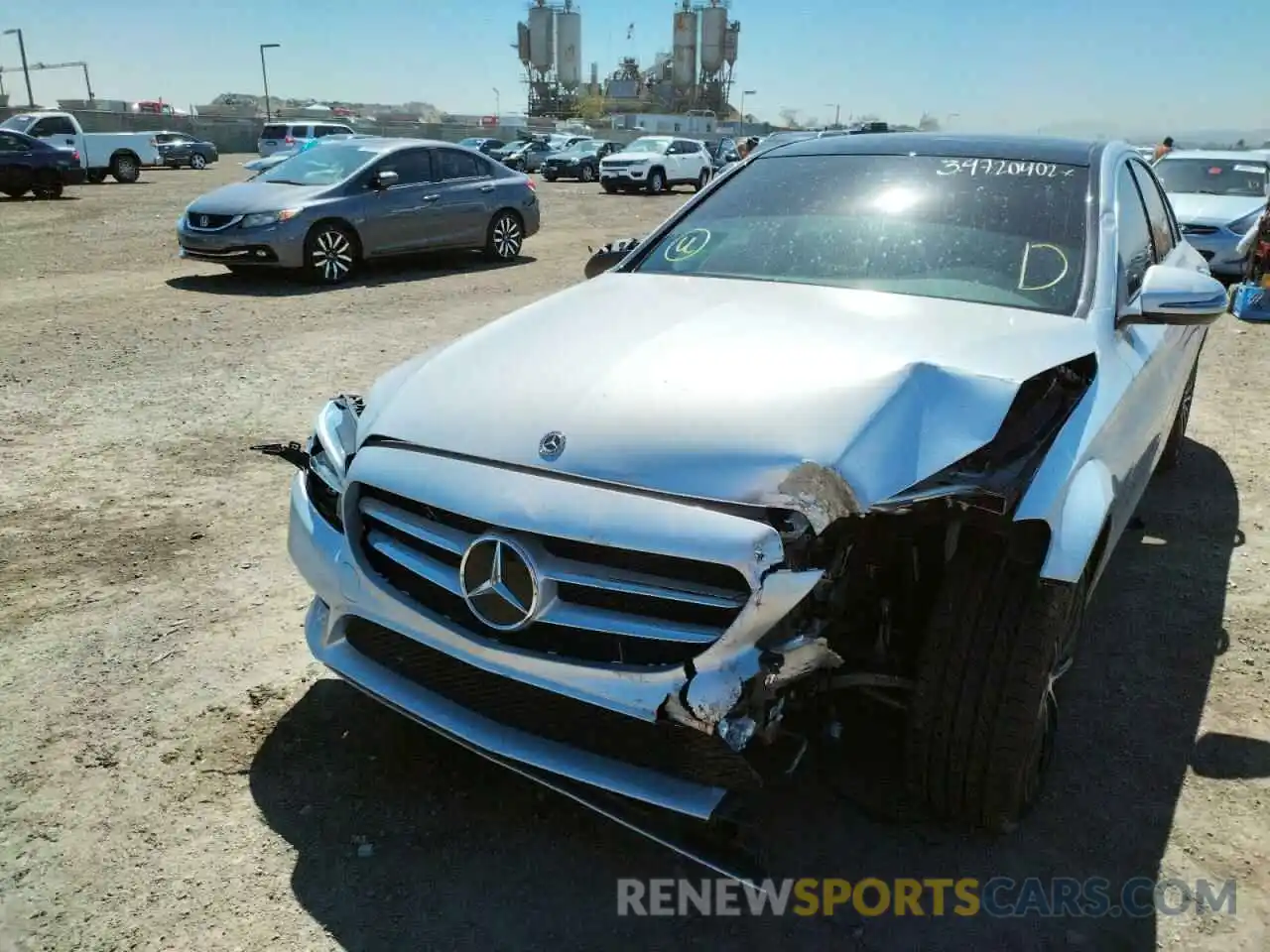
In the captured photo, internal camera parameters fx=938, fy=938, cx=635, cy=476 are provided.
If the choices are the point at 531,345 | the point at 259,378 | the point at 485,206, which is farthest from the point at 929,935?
the point at 485,206

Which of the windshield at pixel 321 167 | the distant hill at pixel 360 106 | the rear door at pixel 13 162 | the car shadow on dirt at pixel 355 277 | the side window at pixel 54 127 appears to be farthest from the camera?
the distant hill at pixel 360 106

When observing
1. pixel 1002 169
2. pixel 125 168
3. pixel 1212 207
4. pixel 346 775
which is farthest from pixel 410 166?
pixel 125 168

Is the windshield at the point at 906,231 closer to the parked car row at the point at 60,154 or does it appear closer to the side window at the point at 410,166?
the side window at the point at 410,166

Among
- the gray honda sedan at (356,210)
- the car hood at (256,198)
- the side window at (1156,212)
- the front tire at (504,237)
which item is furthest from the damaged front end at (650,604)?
the front tire at (504,237)

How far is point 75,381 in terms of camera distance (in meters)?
6.57

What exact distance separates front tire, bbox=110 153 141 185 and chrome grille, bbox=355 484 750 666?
1107 inches

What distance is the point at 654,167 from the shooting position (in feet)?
81.9

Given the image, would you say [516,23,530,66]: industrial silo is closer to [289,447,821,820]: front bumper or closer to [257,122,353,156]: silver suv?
[257,122,353,156]: silver suv

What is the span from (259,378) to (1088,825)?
602 cm

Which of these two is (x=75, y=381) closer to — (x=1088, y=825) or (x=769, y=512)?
(x=769, y=512)

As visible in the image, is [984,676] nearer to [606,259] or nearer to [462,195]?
[606,259]

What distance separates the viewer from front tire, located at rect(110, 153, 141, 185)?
2545 centimetres

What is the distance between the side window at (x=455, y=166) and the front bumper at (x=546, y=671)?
10255 millimetres

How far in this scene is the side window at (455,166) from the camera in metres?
11.9
